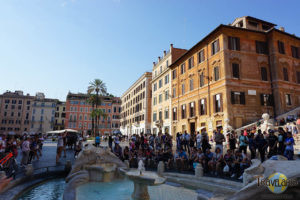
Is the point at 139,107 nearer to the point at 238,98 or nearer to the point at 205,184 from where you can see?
the point at 238,98

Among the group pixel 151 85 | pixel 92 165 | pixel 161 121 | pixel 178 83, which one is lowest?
pixel 92 165

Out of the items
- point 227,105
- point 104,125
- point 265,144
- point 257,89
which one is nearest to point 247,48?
point 257,89

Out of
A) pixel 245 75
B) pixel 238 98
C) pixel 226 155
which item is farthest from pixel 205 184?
pixel 245 75

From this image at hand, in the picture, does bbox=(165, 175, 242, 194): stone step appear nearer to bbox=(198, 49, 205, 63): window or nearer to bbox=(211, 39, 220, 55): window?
bbox=(211, 39, 220, 55): window

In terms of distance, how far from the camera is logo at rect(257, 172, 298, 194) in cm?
165

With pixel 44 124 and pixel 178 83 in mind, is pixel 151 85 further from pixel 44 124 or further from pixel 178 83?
pixel 44 124

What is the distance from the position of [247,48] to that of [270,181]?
24.7m

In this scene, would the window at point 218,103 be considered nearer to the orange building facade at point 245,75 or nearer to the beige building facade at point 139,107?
the orange building facade at point 245,75

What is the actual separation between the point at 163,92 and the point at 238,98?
56.0ft

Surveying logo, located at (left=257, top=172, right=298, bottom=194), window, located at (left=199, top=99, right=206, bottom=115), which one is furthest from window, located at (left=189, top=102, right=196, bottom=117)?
logo, located at (left=257, top=172, right=298, bottom=194)

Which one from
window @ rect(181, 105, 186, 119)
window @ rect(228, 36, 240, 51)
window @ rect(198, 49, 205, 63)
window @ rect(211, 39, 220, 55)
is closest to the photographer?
window @ rect(228, 36, 240, 51)

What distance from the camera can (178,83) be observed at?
31.6 metres

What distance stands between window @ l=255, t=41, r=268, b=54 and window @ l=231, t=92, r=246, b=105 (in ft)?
20.9

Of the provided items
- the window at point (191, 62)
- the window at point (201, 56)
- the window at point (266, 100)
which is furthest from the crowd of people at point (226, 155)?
the window at point (191, 62)
